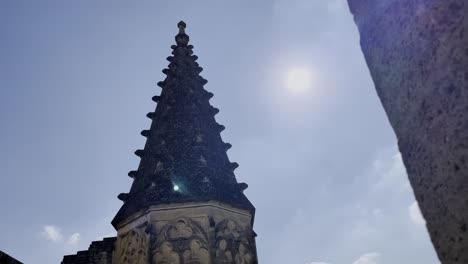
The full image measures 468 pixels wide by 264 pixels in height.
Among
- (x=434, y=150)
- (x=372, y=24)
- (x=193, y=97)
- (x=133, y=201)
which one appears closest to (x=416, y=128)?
(x=434, y=150)

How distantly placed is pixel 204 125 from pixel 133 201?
1941 millimetres

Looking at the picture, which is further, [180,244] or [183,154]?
[183,154]

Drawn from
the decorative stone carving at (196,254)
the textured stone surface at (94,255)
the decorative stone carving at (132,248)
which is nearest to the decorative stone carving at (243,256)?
the decorative stone carving at (196,254)

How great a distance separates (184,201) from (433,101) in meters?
4.91

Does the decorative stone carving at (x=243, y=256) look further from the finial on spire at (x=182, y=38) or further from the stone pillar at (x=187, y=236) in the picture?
the finial on spire at (x=182, y=38)

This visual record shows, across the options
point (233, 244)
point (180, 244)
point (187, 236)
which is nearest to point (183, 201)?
point (187, 236)

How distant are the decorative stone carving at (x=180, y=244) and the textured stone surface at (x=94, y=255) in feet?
9.30

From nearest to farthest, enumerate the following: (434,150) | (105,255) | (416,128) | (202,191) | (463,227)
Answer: (463,227)
(434,150)
(416,128)
(202,191)
(105,255)

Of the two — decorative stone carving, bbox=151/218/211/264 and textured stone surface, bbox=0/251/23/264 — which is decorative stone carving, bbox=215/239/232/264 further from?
textured stone surface, bbox=0/251/23/264

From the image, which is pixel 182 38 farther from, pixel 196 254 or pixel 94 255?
pixel 196 254

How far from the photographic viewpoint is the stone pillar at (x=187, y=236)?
18.3 ft

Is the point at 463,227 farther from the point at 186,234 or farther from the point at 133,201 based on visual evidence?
the point at 133,201

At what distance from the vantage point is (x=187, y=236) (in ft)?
18.9

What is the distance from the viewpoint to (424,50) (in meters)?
1.55
